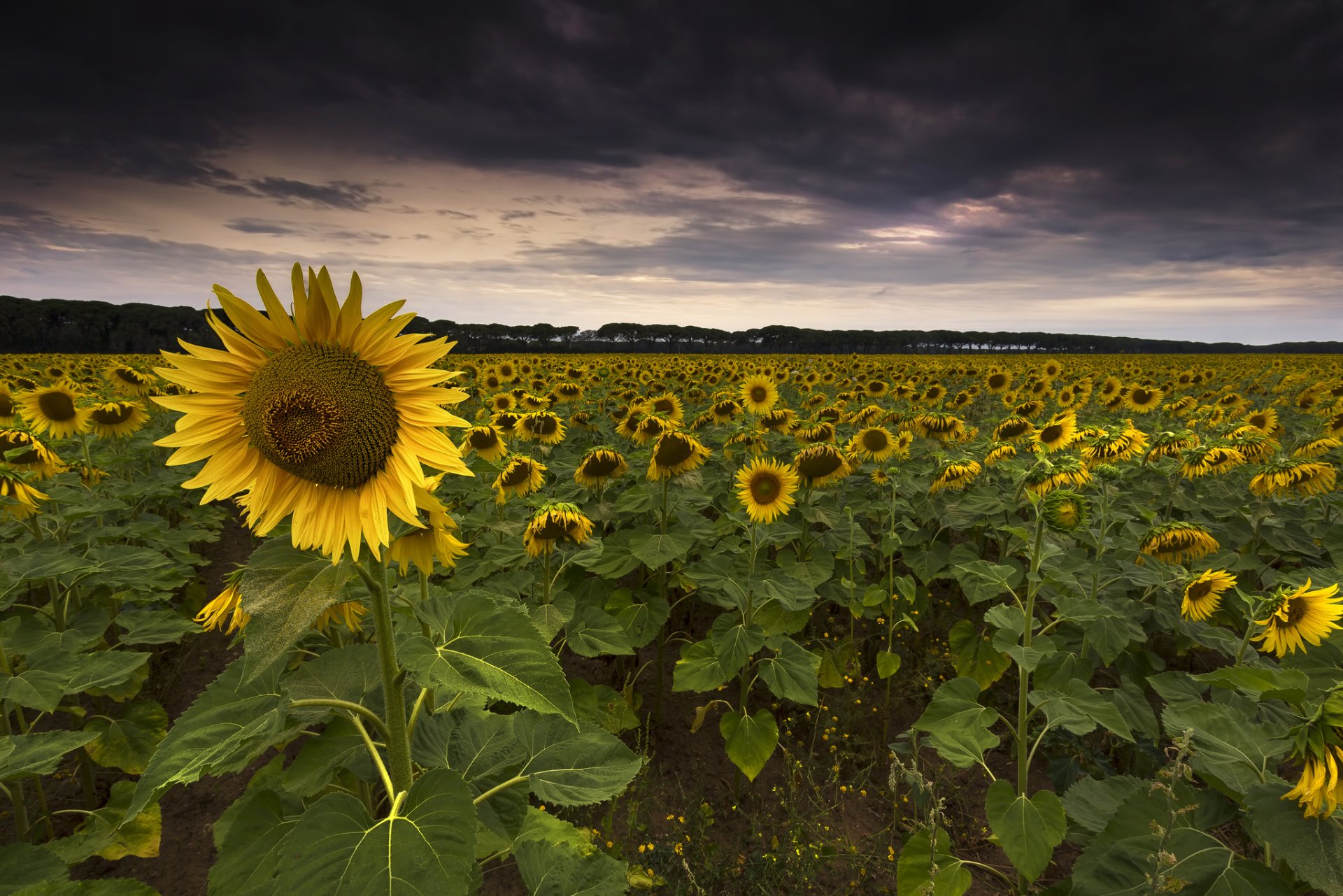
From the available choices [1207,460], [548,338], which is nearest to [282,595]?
[1207,460]

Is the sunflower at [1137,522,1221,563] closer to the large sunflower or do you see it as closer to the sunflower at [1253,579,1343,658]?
the sunflower at [1253,579,1343,658]

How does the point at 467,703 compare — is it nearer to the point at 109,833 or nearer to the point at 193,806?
the point at 109,833

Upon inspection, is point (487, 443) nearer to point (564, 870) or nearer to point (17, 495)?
point (17, 495)

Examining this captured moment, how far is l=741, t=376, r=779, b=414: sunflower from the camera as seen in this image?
1032 centimetres

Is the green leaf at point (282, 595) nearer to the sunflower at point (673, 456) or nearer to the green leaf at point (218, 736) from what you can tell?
the green leaf at point (218, 736)

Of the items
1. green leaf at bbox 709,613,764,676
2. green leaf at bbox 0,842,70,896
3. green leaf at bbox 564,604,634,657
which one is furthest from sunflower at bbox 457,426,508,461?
green leaf at bbox 0,842,70,896

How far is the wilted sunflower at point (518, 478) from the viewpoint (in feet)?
16.2

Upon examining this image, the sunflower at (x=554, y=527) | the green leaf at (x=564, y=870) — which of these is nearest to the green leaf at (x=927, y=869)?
the green leaf at (x=564, y=870)

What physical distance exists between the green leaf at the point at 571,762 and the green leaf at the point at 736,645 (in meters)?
1.65

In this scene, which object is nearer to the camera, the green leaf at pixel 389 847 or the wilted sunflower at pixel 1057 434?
the green leaf at pixel 389 847

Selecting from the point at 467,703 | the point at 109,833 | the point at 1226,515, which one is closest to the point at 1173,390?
the point at 1226,515

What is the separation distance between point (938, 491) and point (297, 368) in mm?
6038

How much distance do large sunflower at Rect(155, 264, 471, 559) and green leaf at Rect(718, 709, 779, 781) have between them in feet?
10.3

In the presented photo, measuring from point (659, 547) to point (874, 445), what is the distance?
12.1 feet
